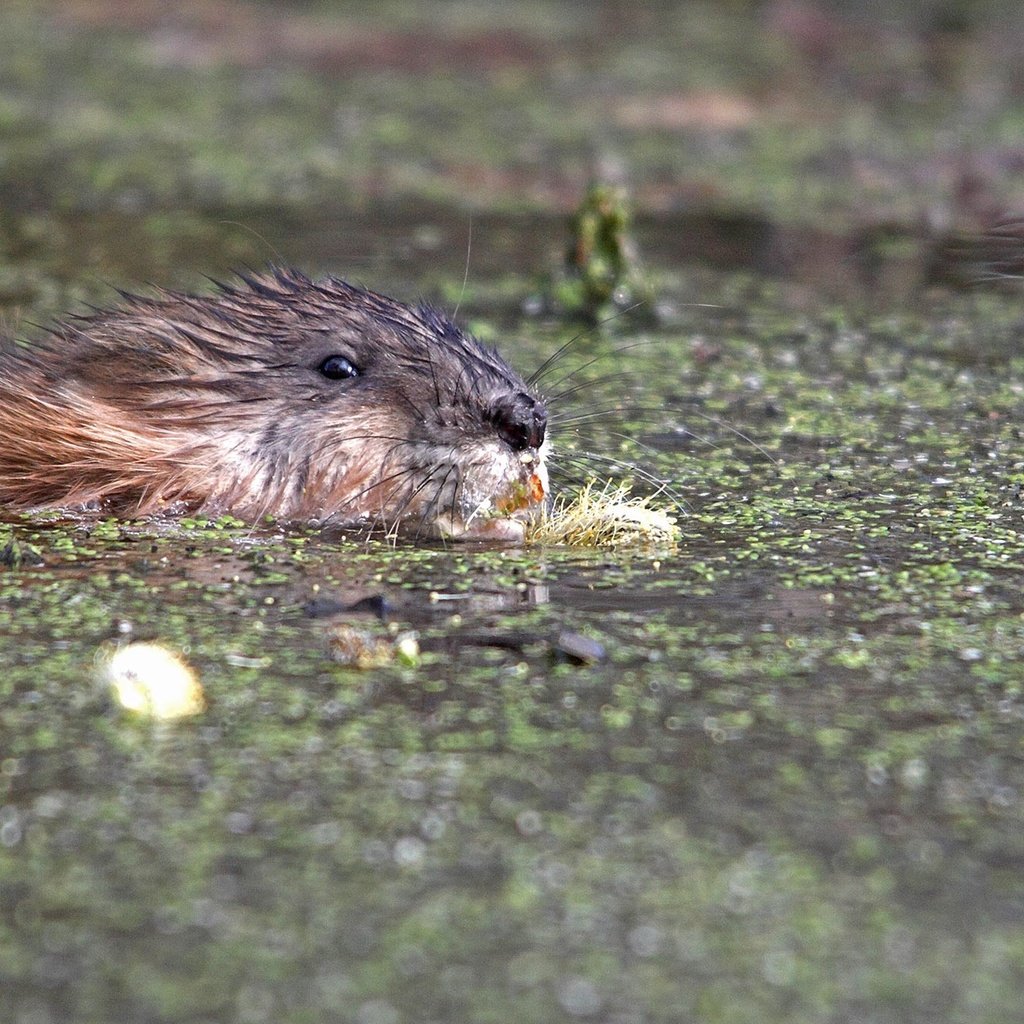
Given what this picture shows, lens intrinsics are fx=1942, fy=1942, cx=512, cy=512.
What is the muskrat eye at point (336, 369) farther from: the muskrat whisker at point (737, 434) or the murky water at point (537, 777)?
the muskrat whisker at point (737, 434)

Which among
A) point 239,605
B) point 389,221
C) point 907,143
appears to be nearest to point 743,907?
point 239,605

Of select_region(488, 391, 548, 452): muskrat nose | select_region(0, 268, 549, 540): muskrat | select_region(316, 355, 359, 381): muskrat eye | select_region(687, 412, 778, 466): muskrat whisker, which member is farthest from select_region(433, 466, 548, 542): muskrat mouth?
select_region(687, 412, 778, 466): muskrat whisker

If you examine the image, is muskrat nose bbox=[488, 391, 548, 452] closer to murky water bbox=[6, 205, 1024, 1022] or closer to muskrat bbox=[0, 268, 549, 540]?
muskrat bbox=[0, 268, 549, 540]

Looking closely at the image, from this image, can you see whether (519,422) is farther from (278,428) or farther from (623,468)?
(623,468)

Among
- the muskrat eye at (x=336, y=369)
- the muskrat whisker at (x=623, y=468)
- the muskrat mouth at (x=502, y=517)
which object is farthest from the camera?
the muskrat whisker at (x=623, y=468)

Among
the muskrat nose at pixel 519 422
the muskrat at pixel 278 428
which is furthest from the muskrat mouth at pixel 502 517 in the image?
the muskrat nose at pixel 519 422

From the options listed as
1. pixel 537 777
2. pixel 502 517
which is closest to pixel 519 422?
pixel 502 517
